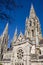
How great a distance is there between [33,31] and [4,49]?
13483 mm

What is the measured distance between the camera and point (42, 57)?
29797 millimetres

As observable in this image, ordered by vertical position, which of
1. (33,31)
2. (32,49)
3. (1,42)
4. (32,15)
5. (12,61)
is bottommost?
(12,61)

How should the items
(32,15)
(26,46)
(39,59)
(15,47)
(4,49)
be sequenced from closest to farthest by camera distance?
1. (39,59)
2. (26,46)
3. (15,47)
4. (4,49)
5. (32,15)

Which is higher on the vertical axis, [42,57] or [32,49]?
[32,49]

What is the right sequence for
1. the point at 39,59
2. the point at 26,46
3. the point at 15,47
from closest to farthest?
the point at 39,59
the point at 26,46
the point at 15,47

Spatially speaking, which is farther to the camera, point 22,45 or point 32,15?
point 32,15

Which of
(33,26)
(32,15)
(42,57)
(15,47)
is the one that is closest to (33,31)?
(33,26)

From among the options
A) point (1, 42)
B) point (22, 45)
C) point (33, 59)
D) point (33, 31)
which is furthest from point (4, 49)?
point (33, 59)

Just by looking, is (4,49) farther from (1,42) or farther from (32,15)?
(32,15)

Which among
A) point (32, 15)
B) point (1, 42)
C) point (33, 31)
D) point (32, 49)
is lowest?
point (32, 49)

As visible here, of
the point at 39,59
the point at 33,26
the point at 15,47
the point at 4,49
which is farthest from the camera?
the point at 33,26

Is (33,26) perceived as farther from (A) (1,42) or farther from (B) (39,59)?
(B) (39,59)

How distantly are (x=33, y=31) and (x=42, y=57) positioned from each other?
22429 millimetres

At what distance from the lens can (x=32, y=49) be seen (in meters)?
32.7
